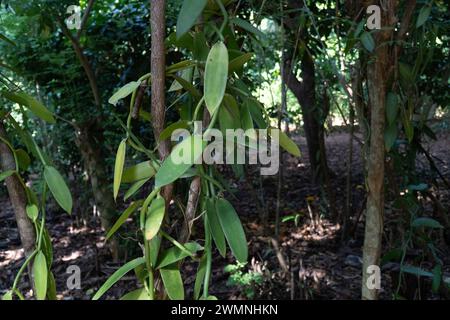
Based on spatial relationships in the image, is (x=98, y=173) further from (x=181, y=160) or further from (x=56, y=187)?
(x=181, y=160)

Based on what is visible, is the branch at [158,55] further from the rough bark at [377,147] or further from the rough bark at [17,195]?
the rough bark at [377,147]

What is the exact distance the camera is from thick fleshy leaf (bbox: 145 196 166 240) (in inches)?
17.4

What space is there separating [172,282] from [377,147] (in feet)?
1.43

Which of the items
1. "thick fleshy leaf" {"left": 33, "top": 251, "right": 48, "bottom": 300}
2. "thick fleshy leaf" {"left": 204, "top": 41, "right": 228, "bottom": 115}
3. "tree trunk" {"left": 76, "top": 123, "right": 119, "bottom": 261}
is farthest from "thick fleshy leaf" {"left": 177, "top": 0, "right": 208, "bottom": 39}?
"tree trunk" {"left": 76, "top": 123, "right": 119, "bottom": 261}

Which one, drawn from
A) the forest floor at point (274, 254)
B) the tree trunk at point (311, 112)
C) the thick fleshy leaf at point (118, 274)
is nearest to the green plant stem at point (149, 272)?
the thick fleshy leaf at point (118, 274)

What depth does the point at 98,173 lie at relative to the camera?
5.84 ft

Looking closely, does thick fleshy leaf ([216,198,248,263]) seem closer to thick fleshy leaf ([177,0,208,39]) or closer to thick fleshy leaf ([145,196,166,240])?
thick fleshy leaf ([145,196,166,240])

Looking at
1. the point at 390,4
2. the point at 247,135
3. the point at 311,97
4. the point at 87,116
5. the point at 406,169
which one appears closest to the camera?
the point at 247,135

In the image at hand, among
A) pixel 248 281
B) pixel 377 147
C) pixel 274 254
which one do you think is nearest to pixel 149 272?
pixel 377 147
